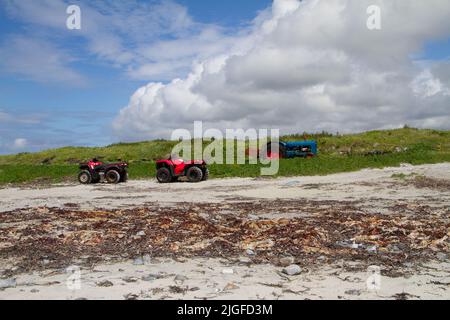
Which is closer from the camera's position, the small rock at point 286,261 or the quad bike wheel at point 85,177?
the small rock at point 286,261

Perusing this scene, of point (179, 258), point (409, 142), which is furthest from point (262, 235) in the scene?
point (409, 142)

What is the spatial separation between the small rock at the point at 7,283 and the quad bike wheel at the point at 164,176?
18611 mm

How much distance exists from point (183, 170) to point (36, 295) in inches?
767

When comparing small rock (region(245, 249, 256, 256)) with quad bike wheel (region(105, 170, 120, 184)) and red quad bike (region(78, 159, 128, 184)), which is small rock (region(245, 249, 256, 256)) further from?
red quad bike (region(78, 159, 128, 184))

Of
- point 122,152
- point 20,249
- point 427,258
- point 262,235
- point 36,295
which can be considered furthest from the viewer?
point 122,152

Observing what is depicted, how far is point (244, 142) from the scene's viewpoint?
44969 mm

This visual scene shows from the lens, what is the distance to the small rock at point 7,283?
5973mm

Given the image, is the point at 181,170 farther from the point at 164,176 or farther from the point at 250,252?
the point at 250,252

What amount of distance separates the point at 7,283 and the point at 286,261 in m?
3.94

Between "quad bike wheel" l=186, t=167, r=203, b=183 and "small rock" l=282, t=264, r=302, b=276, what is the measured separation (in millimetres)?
18095

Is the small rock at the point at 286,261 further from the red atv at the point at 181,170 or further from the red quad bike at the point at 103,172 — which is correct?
the red quad bike at the point at 103,172

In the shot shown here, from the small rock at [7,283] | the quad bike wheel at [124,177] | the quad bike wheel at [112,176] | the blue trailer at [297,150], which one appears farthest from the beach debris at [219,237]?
the blue trailer at [297,150]

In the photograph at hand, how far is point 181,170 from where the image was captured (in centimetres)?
2498
